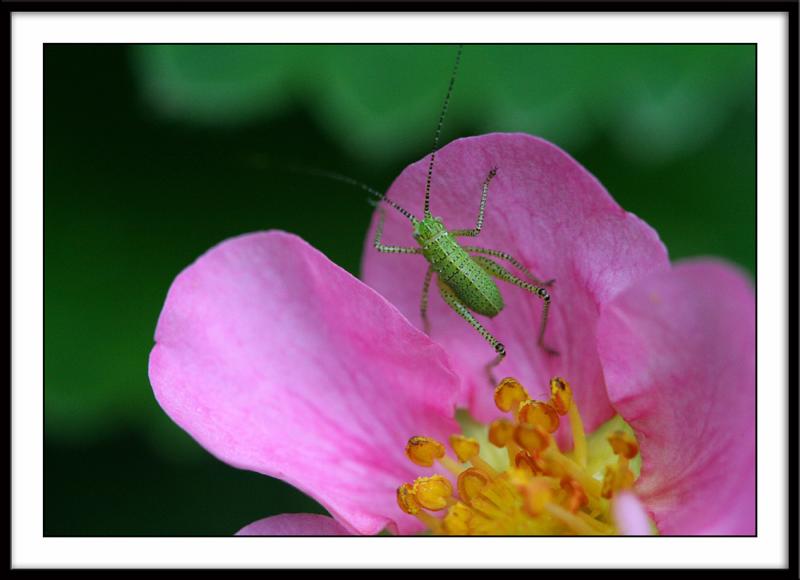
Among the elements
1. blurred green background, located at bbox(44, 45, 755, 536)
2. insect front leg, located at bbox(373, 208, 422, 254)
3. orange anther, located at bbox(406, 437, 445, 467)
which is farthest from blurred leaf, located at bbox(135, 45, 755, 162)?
orange anther, located at bbox(406, 437, 445, 467)

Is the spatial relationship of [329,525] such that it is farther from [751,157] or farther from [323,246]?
[751,157]

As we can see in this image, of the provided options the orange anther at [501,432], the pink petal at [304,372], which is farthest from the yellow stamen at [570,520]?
the pink petal at [304,372]

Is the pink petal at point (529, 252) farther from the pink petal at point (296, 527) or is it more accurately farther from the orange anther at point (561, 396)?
the pink petal at point (296, 527)

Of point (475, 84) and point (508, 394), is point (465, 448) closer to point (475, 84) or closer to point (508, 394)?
point (508, 394)

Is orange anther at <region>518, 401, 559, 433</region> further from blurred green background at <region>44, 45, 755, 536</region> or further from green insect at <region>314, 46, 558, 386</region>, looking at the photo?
blurred green background at <region>44, 45, 755, 536</region>

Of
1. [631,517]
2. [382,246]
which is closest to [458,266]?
[382,246]

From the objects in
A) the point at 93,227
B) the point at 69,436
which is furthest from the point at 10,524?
the point at 93,227
